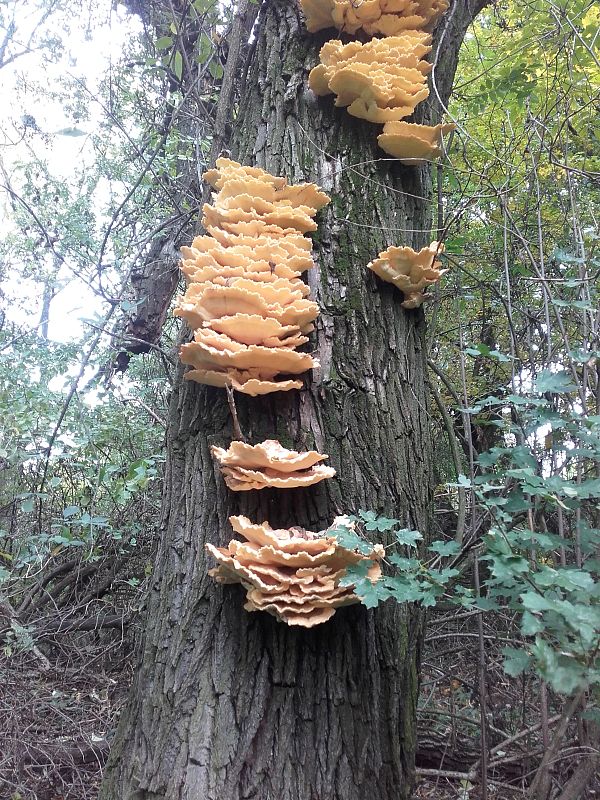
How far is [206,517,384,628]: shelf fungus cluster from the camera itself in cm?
171

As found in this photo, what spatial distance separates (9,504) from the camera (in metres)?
4.94

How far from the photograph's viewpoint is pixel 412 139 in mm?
2613

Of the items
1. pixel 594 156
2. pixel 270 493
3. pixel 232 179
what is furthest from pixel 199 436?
pixel 594 156

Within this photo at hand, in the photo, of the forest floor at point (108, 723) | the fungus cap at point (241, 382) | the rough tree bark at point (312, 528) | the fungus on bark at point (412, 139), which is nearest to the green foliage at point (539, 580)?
the rough tree bark at point (312, 528)

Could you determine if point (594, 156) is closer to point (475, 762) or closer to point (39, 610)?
point (475, 762)

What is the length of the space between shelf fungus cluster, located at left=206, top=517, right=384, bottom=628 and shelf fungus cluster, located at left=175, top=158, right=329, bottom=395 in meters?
0.62

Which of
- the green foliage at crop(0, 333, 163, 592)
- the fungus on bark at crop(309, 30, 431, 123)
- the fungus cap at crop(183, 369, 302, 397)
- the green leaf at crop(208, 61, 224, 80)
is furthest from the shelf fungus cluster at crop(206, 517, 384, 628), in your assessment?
the green leaf at crop(208, 61, 224, 80)

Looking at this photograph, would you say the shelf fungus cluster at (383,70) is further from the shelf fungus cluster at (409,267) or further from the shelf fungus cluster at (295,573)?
the shelf fungus cluster at (295,573)

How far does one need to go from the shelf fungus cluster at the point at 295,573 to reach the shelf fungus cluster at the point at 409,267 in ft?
4.10

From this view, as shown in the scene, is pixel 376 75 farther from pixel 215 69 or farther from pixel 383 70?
pixel 215 69

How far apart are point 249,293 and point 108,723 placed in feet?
10.1

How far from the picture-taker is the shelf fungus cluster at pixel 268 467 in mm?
1891

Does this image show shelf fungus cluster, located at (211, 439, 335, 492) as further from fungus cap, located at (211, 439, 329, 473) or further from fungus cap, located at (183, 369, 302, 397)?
fungus cap, located at (183, 369, 302, 397)

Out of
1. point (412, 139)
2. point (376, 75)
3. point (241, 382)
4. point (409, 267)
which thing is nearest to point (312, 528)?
point (241, 382)
